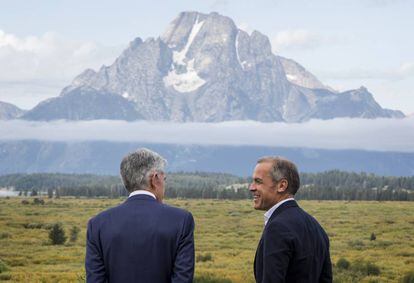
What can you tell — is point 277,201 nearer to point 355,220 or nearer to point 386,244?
point 386,244

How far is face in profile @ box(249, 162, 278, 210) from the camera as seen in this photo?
7.63 meters

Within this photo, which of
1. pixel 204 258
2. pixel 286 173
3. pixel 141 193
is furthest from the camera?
pixel 204 258

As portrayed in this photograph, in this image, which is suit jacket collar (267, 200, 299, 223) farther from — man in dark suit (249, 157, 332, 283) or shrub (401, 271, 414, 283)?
shrub (401, 271, 414, 283)

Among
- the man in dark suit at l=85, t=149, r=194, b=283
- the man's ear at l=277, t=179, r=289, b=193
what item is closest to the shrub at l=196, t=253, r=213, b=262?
the man's ear at l=277, t=179, r=289, b=193

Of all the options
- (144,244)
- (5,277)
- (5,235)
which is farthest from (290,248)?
(5,235)

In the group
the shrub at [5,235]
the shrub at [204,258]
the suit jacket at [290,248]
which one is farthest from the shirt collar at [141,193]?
the shrub at [5,235]

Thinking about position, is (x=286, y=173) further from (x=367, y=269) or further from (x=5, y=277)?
(x=367, y=269)

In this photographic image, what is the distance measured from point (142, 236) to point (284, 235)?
4.39 feet

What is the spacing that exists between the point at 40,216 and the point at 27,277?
5960 cm

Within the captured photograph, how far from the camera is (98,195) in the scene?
637ft

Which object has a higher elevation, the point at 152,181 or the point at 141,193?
the point at 152,181

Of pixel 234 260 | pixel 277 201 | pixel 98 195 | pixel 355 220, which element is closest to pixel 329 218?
pixel 355 220

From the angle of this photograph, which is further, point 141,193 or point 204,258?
point 204,258

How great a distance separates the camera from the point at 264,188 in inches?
302
